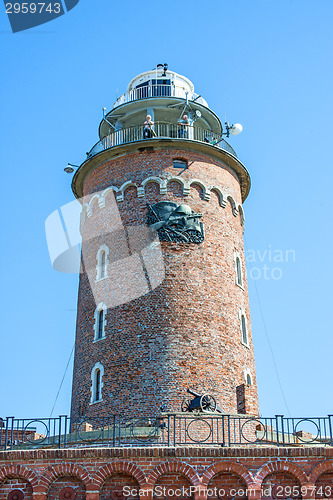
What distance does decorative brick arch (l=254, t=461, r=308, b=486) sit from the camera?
2062 centimetres

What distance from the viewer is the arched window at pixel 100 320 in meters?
28.9

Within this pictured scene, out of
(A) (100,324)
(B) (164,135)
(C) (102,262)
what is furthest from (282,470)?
(B) (164,135)

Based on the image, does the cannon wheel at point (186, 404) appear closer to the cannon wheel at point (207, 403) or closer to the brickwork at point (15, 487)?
the cannon wheel at point (207, 403)

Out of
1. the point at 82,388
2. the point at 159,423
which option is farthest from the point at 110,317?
the point at 159,423

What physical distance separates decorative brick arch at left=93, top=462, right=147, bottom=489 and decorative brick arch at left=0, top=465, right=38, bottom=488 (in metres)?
1.74

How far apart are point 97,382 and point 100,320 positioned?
248cm

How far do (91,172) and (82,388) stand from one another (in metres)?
9.56

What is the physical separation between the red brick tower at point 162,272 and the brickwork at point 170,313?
1.6 inches

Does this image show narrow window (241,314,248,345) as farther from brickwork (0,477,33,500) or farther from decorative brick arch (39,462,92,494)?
brickwork (0,477,33,500)

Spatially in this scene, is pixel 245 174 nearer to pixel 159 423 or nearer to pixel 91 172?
pixel 91 172

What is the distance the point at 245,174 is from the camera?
3316cm

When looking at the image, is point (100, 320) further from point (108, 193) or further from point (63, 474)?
point (63, 474)

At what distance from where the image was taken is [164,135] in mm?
32062

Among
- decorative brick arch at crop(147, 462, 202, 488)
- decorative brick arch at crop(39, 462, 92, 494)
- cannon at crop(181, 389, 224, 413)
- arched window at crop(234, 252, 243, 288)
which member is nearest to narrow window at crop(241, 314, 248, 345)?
arched window at crop(234, 252, 243, 288)
